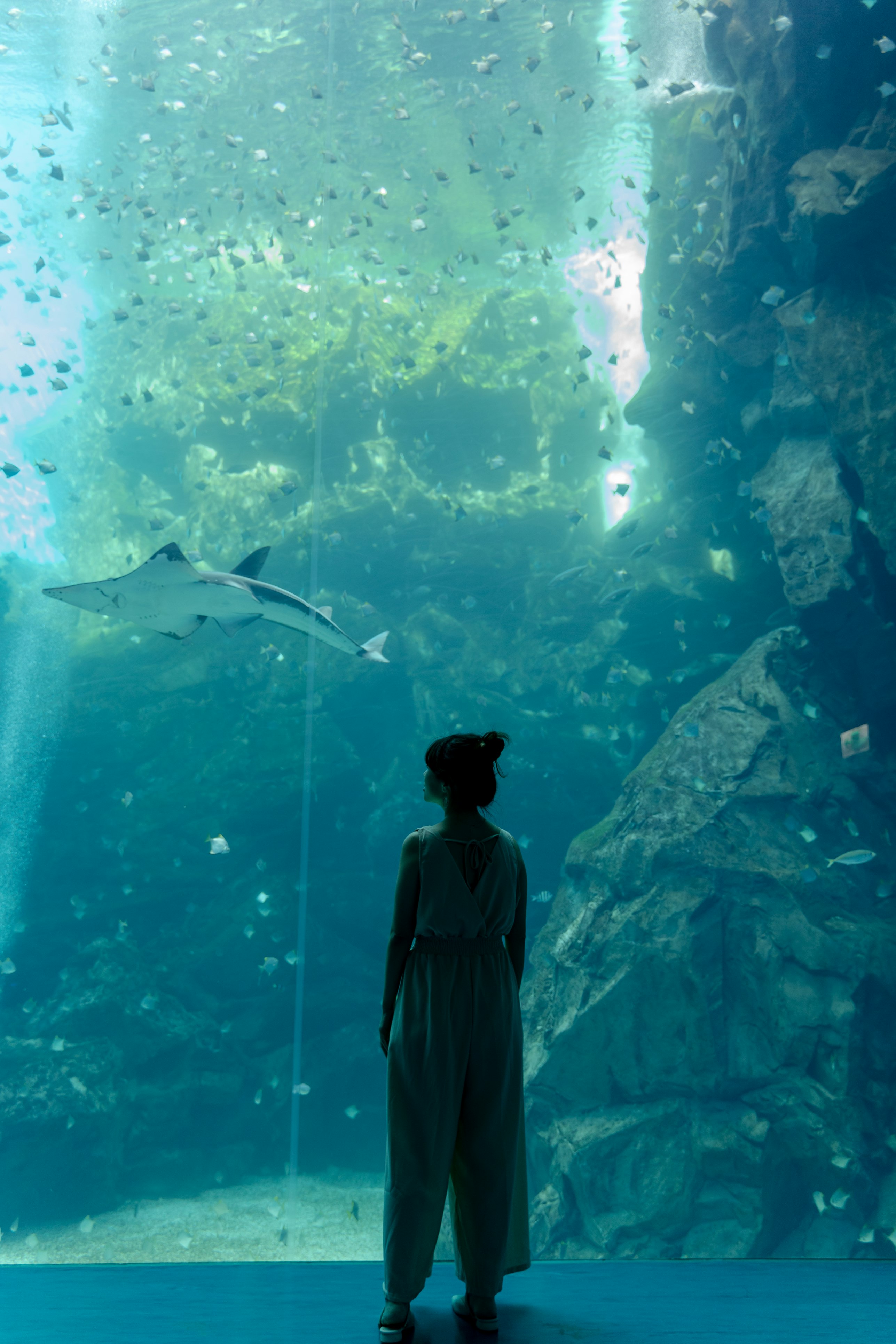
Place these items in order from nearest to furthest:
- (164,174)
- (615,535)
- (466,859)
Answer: (466,859), (615,535), (164,174)

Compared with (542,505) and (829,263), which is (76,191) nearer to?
(542,505)

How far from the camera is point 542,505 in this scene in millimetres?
13555

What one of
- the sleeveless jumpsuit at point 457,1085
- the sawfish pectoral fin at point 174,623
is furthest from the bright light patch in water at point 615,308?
the sleeveless jumpsuit at point 457,1085

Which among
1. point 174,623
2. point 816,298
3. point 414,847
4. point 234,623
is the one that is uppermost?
point 816,298

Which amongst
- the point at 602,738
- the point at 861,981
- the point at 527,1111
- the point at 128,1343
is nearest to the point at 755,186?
the point at 602,738

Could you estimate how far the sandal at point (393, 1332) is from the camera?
1785mm

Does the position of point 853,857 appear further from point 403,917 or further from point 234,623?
point 403,917

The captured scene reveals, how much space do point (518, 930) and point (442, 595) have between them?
10.6m

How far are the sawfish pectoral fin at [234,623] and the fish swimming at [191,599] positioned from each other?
0.04 ft

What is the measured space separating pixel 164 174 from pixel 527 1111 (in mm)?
17803

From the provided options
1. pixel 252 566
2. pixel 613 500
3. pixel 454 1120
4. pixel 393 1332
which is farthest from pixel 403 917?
pixel 613 500

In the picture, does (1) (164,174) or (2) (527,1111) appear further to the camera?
(1) (164,174)

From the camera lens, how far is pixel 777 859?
785 centimetres

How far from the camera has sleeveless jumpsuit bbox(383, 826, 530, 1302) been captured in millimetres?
1796
